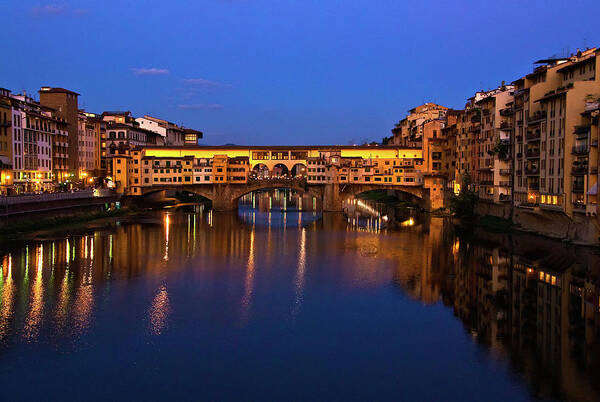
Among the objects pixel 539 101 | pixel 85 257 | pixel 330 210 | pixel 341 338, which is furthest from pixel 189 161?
pixel 341 338

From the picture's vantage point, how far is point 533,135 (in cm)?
3175

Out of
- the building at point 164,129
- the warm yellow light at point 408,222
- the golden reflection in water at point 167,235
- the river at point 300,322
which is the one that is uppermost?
the building at point 164,129

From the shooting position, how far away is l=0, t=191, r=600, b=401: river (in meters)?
12.4

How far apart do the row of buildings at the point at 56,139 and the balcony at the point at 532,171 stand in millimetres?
35141

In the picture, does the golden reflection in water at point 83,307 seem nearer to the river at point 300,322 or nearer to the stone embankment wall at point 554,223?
the river at point 300,322

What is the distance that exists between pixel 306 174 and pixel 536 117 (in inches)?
1028

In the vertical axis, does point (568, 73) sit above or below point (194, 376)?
above

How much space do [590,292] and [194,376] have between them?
14.6 meters

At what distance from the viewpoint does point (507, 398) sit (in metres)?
11.7

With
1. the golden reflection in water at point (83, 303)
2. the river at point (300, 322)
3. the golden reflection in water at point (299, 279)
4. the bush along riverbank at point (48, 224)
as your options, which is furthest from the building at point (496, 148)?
the bush along riverbank at point (48, 224)

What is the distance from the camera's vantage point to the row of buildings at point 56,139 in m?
40.8

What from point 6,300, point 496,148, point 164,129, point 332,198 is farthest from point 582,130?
point 164,129

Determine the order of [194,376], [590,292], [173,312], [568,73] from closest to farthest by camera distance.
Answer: [194,376] → [173,312] → [590,292] → [568,73]

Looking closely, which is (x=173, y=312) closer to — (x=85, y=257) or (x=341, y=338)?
(x=341, y=338)
